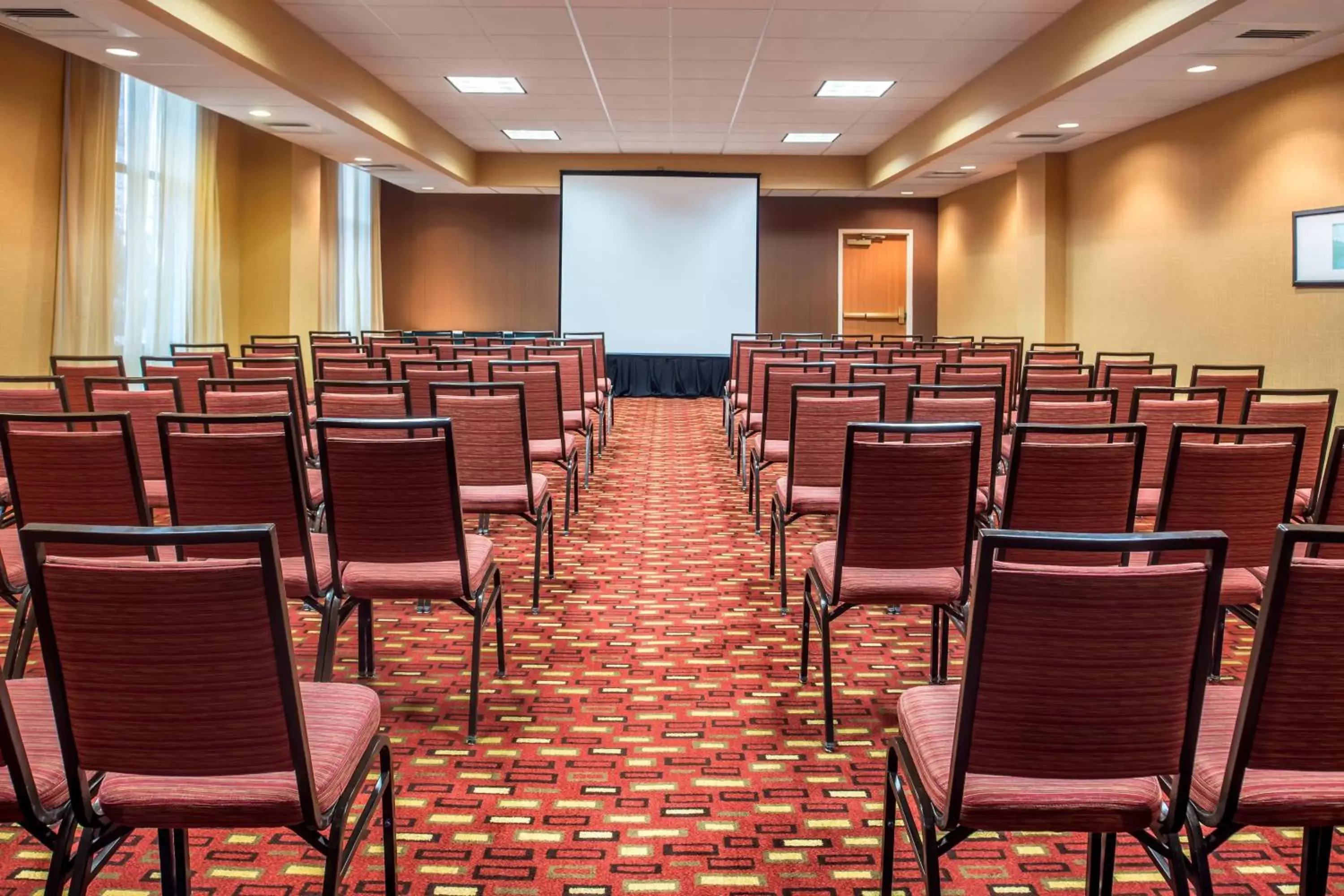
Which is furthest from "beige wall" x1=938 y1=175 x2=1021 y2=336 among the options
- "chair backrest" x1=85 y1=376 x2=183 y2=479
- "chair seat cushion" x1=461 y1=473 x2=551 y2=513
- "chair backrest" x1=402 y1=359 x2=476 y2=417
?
"chair backrest" x1=85 y1=376 x2=183 y2=479

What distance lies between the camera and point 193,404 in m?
5.18

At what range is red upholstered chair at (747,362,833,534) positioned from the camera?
5.09 m

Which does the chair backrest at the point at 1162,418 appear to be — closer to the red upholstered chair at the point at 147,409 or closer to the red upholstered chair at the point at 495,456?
the red upholstered chair at the point at 495,456

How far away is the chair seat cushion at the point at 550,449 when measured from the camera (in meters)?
5.02

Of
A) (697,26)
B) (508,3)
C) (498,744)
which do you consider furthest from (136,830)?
(697,26)

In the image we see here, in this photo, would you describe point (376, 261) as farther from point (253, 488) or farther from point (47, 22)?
point (253, 488)

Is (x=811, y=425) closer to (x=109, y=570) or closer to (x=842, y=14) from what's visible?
Result: (x=109, y=570)

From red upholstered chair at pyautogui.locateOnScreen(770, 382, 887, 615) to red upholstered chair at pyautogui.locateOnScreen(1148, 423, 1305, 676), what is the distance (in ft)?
4.35

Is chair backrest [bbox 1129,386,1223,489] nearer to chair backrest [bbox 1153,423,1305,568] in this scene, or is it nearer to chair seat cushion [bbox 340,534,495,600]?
chair backrest [bbox 1153,423,1305,568]

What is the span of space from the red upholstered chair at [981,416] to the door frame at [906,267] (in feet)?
45.3

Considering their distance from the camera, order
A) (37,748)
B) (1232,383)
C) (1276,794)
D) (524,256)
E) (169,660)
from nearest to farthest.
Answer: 1. (169,660)
2. (1276,794)
3. (37,748)
4. (1232,383)
5. (524,256)

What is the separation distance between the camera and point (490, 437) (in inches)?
154

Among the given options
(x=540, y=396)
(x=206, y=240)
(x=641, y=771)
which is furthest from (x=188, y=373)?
(x=206, y=240)

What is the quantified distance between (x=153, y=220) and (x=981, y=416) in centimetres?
870
